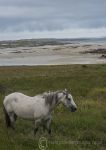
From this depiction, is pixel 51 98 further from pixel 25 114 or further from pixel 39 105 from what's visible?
pixel 25 114

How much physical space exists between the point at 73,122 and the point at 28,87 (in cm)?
1384

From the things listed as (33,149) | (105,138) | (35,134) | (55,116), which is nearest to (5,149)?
(33,149)

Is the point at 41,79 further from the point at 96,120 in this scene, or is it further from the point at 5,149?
the point at 5,149

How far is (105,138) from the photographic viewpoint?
43.5ft

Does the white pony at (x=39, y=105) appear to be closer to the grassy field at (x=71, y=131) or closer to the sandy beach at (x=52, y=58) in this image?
the grassy field at (x=71, y=131)

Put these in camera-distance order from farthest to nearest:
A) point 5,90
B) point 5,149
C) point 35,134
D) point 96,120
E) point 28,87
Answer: point 28,87 → point 5,90 → point 96,120 → point 35,134 → point 5,149

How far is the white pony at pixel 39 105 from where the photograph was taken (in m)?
13.0

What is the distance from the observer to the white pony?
1301 cm

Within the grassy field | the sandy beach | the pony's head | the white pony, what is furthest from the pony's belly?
the sandy beach

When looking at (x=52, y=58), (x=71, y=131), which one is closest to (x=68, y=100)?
(x=71, y=131)

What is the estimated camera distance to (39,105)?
13.2 meters

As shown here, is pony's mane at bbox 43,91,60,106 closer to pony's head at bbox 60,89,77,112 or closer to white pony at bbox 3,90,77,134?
white pony at bbox 3,90,77,134

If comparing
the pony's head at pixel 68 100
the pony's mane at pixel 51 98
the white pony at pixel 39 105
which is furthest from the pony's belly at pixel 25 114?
the pony's head at pixel 68 100

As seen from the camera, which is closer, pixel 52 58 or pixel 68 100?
pixel 68 100
